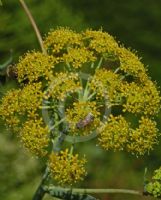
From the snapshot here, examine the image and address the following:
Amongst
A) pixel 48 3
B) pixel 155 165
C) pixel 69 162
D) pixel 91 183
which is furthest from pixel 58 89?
pixel 48 3

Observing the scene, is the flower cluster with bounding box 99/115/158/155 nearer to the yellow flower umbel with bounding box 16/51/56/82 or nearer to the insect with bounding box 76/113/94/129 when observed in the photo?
the insect with bounding box 76/113/94/129

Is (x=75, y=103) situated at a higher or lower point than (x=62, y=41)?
lower

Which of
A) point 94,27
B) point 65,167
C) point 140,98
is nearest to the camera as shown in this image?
point 65,167

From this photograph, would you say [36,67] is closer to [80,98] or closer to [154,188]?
[80,98]

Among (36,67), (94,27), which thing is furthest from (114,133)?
(94,27)

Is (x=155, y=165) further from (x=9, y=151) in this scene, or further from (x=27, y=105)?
(x=27, y=105)

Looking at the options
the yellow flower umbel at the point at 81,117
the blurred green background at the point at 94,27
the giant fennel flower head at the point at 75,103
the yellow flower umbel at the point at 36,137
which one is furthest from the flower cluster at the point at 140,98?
the blurred green background at the point at 94,27

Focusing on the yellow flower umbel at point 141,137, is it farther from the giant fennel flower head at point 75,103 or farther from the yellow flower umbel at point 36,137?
the yellow flower umbel at point 36,137
